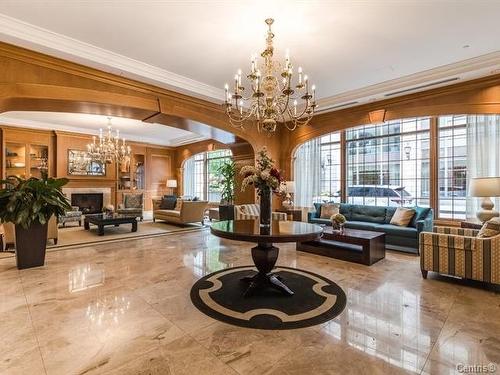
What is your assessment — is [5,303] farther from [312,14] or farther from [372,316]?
[312,14]

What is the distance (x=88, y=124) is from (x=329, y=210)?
315 inches

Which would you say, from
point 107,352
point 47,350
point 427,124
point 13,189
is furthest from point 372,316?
point 427,124

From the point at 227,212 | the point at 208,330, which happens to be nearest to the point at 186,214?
Result: the point at 227,212

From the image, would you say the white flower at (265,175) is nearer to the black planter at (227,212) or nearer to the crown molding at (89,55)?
the crown molding at (89,55)

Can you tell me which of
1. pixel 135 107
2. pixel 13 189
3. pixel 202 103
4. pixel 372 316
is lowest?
pixel 372 316

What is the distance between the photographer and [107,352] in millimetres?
2041

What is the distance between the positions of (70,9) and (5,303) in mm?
3358

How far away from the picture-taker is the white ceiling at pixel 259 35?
2.99m

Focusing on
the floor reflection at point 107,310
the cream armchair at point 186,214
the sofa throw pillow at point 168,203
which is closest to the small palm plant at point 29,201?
the floor reflection at point 107,310

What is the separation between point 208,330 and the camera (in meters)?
2.36

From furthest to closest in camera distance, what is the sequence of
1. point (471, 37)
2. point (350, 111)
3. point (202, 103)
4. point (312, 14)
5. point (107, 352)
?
1. point (350, 111)
2. point (202, 103)
3. point (471, 37)
4. point (312, 14)
5. point (107, 352)

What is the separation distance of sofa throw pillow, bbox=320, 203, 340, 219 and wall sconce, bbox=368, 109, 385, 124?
2220mm

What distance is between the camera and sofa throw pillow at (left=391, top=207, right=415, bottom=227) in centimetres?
556

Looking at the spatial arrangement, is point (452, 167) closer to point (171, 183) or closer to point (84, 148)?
point (171, 183)
